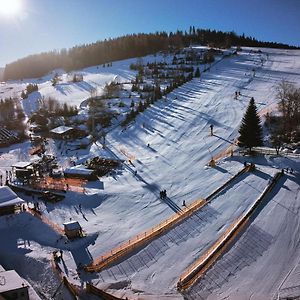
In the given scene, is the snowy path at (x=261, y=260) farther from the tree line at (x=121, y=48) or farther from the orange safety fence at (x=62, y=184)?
the tree line at (x=121, y=48)

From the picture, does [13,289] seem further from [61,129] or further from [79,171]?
[61,129]

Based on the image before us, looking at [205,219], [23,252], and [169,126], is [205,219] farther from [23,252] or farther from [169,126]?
[169,126]

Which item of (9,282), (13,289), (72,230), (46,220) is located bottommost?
(46,220)

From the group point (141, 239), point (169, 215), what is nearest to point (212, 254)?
point (141, 239)

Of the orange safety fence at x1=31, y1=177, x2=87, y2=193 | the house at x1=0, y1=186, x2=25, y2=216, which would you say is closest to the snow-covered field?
the house at x1=0, y1=186, x2=25, y2=216

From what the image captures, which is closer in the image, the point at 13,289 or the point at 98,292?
the point at 13,289

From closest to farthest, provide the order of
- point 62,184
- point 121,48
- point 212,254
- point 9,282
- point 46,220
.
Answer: point 9,282, point 212,254, point 46,220, point 62,184, point 121,48

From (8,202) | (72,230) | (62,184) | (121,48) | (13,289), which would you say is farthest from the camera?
(121,48)
